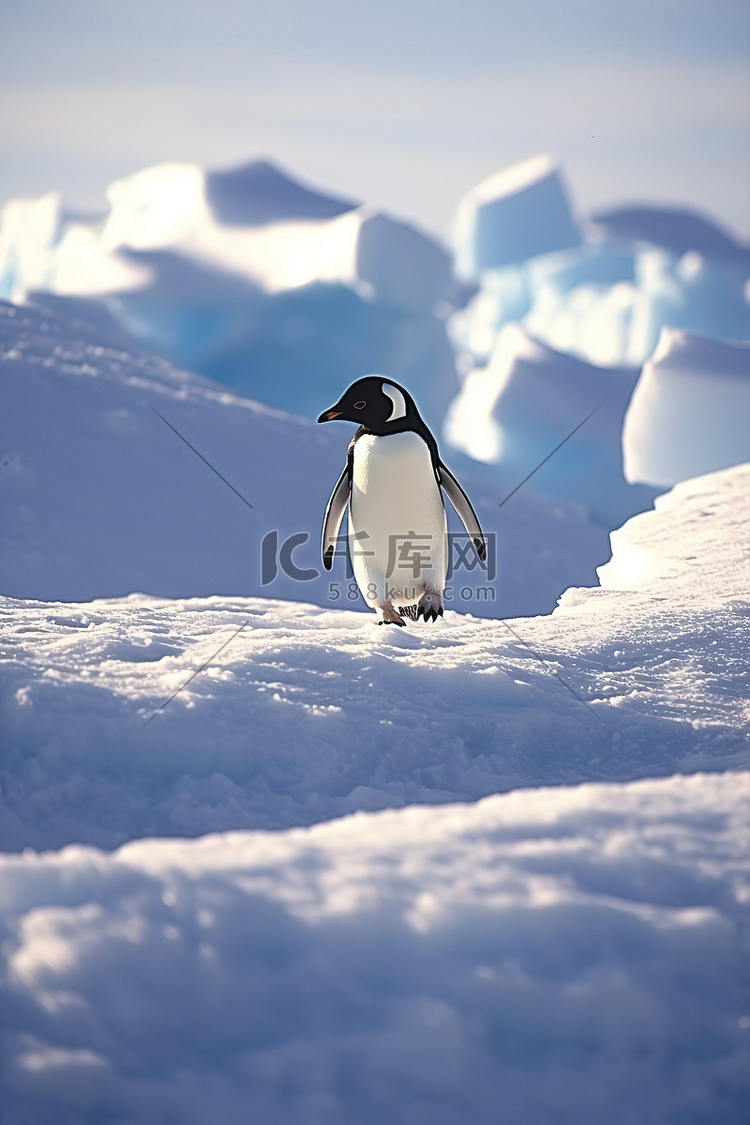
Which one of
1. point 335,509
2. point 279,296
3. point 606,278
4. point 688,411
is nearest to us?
point 335,509

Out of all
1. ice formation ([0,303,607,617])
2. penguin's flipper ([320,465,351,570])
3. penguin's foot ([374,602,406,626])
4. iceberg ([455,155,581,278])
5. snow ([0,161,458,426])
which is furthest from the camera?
iceberg ([455,155,581,278])

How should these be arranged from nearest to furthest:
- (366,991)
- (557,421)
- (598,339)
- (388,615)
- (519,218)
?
1. (366,991)
2. (388,615)
3. (557,421)
4. (519,218)
5. (598,339)

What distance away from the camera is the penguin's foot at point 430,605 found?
3.30 metres

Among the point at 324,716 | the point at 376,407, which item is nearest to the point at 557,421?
the point at 376,407

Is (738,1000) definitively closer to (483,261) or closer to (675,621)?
(675,621)

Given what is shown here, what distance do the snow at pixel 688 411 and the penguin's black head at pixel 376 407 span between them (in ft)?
19.8

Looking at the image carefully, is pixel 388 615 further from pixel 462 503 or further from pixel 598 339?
pixel 598 339

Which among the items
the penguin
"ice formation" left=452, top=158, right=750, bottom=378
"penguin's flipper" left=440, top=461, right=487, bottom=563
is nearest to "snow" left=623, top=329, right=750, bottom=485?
"penguin's flipper" left=440, top=461, right=487, bottom=563

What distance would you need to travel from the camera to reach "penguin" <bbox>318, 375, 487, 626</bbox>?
10.2ft

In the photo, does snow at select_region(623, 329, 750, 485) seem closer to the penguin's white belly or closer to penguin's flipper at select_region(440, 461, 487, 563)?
penguin's flipper at select_region(440, 461, 487, 563)

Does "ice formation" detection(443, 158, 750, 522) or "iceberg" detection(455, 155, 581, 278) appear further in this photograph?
"iceberg" detection(455, 155, 581, 278)

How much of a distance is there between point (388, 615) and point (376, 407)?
72cm

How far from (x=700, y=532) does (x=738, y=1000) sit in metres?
3.60

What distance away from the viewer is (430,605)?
10.9 feet
